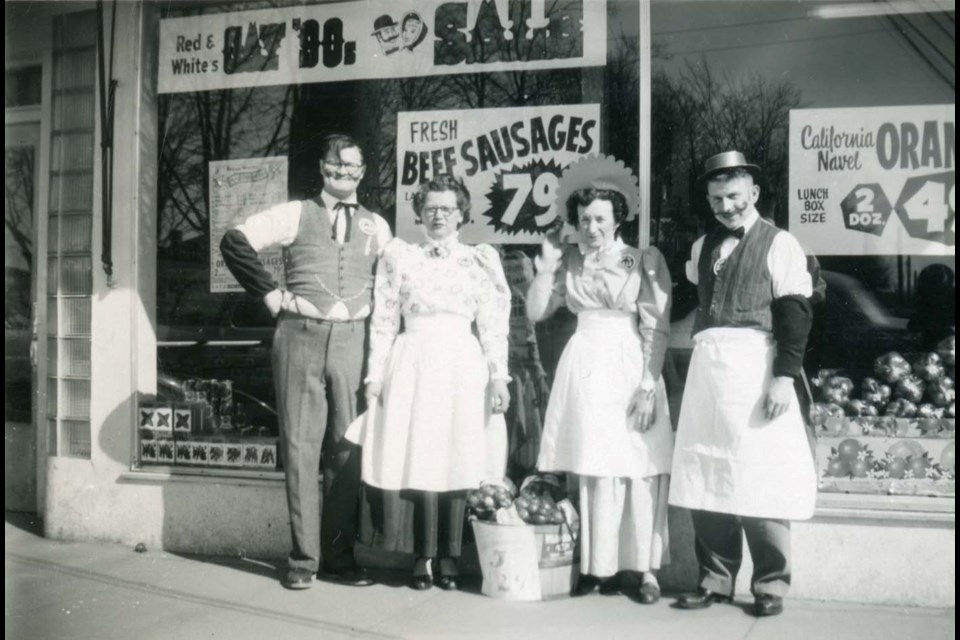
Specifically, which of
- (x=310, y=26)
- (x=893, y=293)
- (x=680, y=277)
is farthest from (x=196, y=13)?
(x=893, y=293)

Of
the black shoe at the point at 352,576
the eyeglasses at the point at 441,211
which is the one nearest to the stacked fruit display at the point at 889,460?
the eyeglasses at the point at 441,211

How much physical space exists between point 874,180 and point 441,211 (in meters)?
2.20

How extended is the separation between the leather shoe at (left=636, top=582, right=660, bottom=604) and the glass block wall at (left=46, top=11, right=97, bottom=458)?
3.56m

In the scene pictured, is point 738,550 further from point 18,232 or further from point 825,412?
point 18,232

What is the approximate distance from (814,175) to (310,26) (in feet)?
9.92

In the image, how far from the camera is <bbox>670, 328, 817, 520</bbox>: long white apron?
15.1 feet

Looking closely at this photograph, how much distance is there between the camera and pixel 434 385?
5109mm

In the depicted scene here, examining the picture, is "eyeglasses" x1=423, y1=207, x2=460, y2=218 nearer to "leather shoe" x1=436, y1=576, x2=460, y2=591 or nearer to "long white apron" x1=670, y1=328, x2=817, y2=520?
"long white apron" x1=670, y1=328, x2=817, y2=520

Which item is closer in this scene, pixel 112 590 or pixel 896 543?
pixel 896 543

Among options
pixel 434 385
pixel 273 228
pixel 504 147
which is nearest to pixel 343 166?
pixel 273 228

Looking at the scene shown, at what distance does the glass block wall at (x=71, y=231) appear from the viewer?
645 cm

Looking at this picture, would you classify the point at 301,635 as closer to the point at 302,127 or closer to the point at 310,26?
the point at 302,127

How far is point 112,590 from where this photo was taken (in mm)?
5355

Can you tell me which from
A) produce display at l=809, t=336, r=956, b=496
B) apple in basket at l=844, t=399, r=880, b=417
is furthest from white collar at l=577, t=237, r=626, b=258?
apple in basket at l=844, t=399, r=880, b=417
